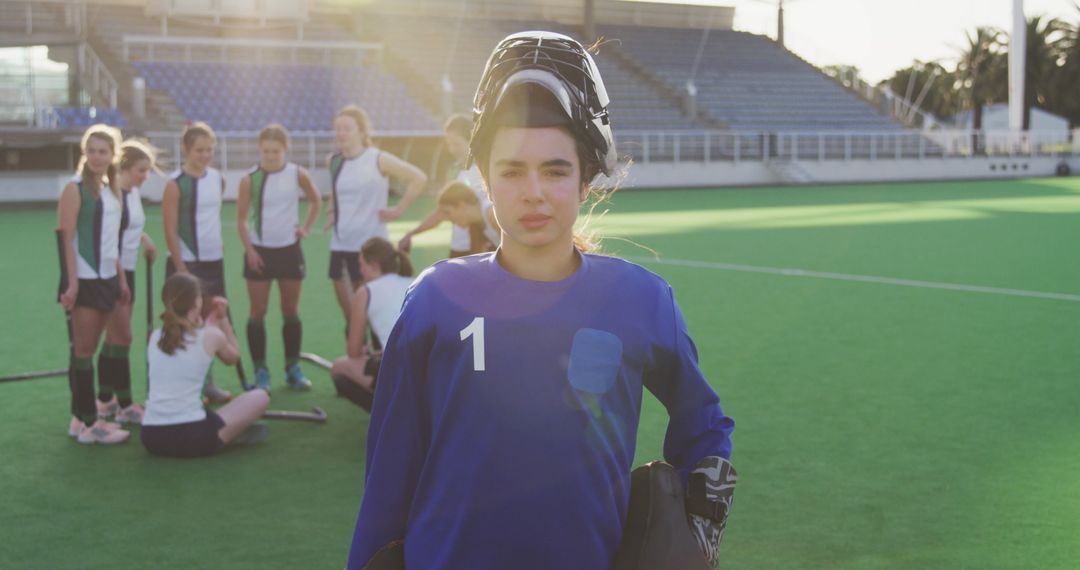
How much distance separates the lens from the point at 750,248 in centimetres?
1606

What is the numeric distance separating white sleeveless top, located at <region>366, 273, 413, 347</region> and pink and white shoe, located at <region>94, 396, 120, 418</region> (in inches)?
66.5

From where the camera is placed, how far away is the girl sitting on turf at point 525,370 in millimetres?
1721

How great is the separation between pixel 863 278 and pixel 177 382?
29.0ft

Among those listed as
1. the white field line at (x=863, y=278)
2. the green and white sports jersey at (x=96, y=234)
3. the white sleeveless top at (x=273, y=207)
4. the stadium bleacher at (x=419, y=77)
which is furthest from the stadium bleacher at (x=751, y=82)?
the green and white sports jersey at (x=96, y=234)

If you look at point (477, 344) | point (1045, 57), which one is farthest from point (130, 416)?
point (1045, 57)

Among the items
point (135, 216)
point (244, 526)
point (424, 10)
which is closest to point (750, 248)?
point (135, 216)

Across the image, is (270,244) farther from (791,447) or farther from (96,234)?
(791,447)

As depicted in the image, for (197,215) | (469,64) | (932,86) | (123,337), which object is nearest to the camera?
(123,337)

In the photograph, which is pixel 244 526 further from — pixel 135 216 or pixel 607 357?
pixel 607 357

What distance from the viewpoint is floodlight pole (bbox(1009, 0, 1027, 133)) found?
38.9 m

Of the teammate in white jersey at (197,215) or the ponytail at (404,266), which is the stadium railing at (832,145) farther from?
the ponytail at (404,266)

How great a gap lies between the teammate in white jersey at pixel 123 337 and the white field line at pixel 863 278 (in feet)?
20.2

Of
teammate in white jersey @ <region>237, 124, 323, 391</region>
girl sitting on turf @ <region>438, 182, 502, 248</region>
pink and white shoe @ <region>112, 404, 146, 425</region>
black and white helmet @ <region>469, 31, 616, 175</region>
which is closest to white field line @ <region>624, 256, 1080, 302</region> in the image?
teammate in white jersey @ <region>237, 124, 323, 391</region>

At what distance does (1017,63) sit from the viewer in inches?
1550
